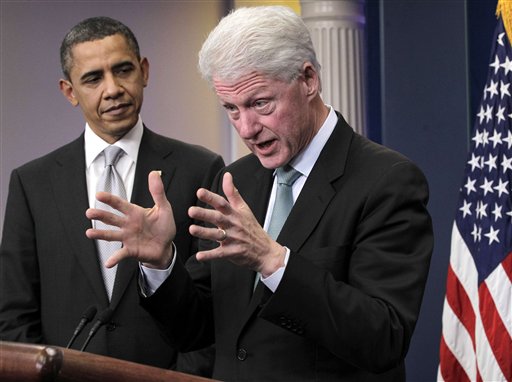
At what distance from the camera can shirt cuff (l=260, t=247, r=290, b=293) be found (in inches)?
77.2

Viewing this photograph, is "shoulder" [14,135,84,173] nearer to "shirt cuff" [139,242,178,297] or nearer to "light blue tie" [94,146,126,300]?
"light blue tie" [94,146,126,300]

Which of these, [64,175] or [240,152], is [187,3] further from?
[64,175]

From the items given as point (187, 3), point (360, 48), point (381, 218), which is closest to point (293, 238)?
point (381, 218)

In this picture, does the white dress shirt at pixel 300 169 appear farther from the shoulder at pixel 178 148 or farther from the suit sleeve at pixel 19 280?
the shoulder at pixel 178 148

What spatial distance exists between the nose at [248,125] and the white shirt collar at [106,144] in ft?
3.26

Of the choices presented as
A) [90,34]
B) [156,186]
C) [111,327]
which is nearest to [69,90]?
[90,34]

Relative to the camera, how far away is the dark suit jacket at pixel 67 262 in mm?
2920

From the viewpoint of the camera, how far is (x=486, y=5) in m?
5.38

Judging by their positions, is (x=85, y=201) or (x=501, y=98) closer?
(x=85, y=201)

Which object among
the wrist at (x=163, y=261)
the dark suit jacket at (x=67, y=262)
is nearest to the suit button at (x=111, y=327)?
the dark suit jacket at (x=67, y=262)

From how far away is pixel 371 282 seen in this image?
2061 millimetres

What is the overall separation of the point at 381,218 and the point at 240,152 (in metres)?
4.38

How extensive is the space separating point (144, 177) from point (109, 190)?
12 centimetres

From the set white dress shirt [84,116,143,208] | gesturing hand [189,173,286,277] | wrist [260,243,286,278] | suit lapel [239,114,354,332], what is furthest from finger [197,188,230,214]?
white dress shirt [84,116,143,208]
